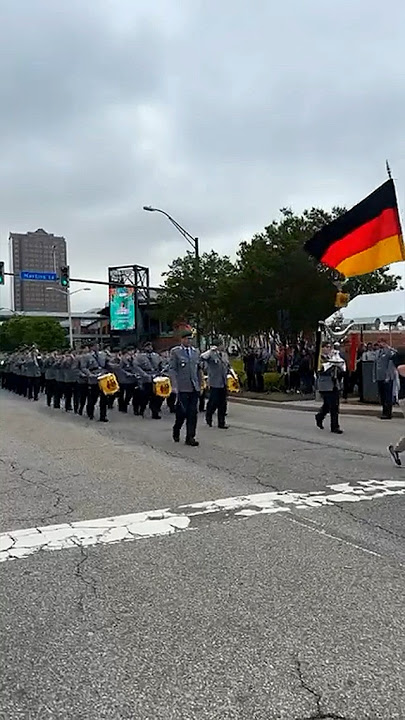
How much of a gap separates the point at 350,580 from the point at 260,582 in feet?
1.98

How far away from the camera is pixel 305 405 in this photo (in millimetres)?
20625

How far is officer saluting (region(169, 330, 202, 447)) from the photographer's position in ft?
40.9

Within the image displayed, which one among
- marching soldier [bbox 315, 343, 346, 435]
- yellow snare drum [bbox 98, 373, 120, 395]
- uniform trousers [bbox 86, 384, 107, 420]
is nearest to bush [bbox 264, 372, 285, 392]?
uniform trousers [bbox 86, 384, 107, 420]

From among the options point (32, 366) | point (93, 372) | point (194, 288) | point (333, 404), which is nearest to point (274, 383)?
point (93, 372)

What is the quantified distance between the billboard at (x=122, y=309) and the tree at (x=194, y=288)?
18664 millimetres

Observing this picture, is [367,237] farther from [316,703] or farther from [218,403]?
[316,703]

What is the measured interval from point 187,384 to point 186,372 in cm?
20

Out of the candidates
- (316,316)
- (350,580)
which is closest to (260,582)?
(350,580)

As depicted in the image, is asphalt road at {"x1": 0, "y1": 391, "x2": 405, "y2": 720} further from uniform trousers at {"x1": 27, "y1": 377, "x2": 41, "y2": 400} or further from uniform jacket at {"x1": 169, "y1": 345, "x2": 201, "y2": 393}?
uniform trousers at {"x1": 27, "y1": 377, "x2": 41, "y2": 400}

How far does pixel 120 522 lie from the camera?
6812 millimetres

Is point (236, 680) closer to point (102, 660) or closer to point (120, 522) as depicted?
point (102, 660)

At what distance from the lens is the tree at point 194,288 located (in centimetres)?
4284

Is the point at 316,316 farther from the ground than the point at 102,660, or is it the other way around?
the point at 316,316

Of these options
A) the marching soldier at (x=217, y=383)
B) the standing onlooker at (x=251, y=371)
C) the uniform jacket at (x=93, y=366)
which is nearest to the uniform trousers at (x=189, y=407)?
the marching soldier at (x=217, y=383)
